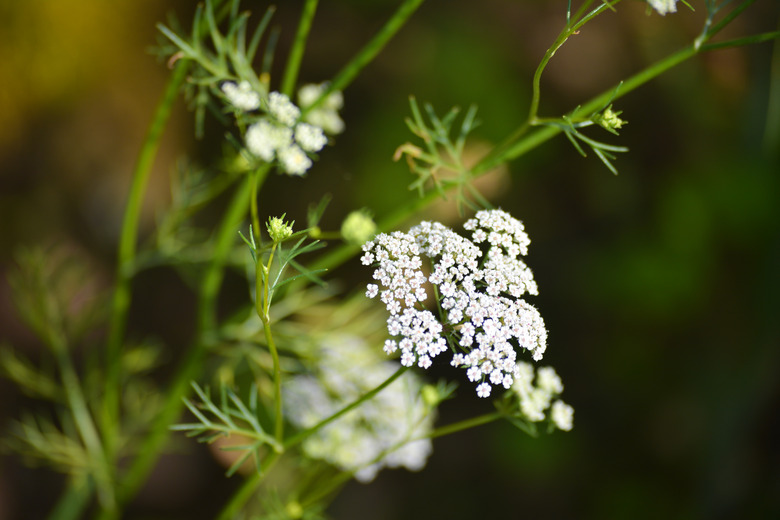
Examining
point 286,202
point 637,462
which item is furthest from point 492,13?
point 637,462

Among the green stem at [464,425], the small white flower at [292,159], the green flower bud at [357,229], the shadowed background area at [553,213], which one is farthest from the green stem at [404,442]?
the shadowed background area at [553,213]

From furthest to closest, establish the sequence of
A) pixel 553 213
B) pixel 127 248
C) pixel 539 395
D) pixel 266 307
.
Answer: pixel 553 213 < pixel 127 248 < pixel 539 395 < pixel 266 307

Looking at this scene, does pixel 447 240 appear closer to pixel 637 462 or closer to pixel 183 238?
pixel 183 238

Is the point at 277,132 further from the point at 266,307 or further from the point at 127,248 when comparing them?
the point at 127,248

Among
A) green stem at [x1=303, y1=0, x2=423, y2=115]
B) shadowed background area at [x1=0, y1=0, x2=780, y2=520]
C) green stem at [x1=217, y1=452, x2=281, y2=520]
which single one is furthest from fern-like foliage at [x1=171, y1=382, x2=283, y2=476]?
shadowed background area at [x1=0, y1=0, x2=780, y2=520]

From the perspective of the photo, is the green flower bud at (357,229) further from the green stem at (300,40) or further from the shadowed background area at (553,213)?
the shadowed background area at (553,213)

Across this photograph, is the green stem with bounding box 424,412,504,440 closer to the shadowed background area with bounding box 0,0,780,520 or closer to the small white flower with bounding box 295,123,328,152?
the small white flower with bounding box 295,123,328,152

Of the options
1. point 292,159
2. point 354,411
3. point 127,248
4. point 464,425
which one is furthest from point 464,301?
point 127,248
